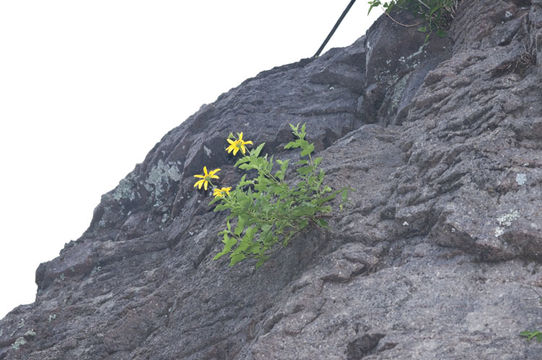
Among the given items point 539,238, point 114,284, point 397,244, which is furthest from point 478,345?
point 114,284

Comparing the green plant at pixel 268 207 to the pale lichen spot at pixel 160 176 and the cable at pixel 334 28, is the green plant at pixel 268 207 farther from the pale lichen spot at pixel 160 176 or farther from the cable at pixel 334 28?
the cable at pixel 334 28

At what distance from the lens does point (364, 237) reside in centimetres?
370

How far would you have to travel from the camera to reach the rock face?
2820mm

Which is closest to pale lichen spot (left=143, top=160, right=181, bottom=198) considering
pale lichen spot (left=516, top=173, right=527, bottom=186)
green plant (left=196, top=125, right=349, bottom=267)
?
green plant (left=196, top=125, right=349, bottom=267)

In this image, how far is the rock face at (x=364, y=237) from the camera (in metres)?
2.82

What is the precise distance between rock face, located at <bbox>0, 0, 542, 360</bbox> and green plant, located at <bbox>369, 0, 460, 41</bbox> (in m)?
0.15

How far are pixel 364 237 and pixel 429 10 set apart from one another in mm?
3659

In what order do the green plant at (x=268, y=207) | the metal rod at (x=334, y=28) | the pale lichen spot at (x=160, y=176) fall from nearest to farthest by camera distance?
the green plant at (x=268, y=207)
the metal rod at (x=334, y=28)
the pale lichen spot at (x=160, y=176)

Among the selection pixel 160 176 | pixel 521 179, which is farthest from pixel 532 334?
pixel 160 176

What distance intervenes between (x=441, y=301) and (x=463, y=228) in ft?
1.76

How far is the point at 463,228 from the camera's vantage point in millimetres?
3074

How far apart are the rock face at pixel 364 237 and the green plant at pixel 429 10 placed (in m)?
0.15

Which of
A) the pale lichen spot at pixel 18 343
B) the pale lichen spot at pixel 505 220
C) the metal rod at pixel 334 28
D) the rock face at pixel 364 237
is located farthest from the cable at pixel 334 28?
the pale lichen spot at pixel 18 343

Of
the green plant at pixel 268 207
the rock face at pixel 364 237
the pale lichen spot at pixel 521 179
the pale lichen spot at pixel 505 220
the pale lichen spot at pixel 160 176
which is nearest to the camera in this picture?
the rock face at pixel 364 237
